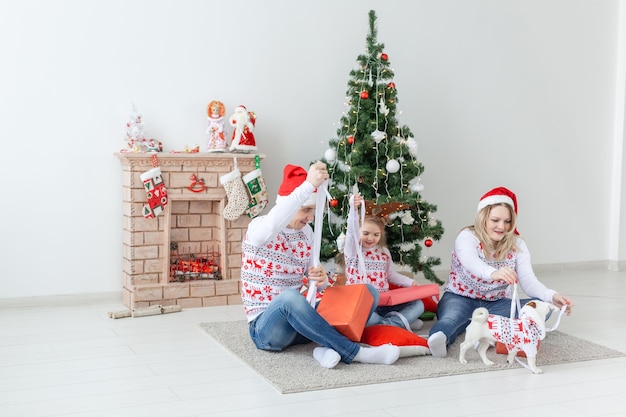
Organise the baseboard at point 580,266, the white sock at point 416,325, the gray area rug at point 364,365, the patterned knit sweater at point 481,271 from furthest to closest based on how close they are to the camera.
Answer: the baseboard at point 580,266 → the white sock at point 416,325 → the patterned knit sweater at point 481,271 → the gray area rug at point 364,365

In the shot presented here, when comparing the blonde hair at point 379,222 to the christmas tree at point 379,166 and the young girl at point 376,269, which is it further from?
the christmas tree at point 379,166

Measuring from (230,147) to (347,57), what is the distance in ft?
3.45

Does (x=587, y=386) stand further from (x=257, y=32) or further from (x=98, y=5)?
(x=98, y=5)

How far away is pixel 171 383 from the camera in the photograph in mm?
2992

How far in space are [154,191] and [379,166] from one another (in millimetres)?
1283

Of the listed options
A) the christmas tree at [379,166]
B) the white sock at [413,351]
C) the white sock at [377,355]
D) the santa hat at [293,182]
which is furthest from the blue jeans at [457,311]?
the santa hat at [293,182]

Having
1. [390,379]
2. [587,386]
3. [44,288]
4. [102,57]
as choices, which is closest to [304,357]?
[390,379]

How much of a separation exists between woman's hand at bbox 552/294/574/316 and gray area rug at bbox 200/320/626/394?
20cm

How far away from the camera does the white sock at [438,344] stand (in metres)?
3.34

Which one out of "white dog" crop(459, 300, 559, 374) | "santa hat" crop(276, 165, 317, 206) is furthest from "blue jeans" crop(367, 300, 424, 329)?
"santa hat" crop(276, 165, 317, 206)

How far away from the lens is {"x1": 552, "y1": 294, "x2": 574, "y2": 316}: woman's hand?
3.33 metres

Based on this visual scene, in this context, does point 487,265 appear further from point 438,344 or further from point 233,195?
point 233,195

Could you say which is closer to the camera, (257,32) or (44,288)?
(44,288)

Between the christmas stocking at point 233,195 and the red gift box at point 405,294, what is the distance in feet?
3.60
